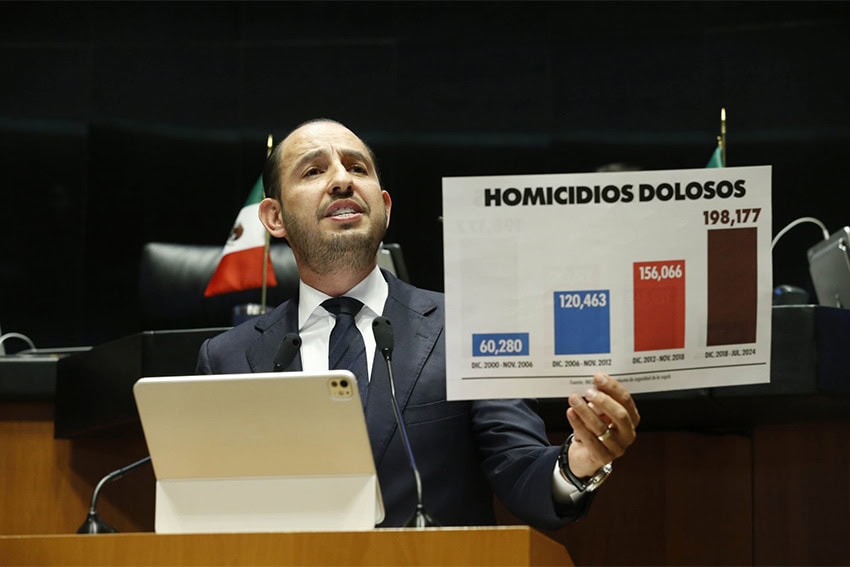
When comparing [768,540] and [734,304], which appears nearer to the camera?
[734,304]

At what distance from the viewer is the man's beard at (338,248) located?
7.27ft

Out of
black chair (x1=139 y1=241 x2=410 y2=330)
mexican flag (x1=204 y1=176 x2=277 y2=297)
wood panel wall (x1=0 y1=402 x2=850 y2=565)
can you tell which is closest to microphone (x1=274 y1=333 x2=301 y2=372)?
wood panel wall (x1=0 y1=402 x2=850 y2=565)

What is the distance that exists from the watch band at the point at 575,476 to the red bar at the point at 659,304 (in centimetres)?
23

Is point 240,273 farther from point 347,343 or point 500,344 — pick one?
point 500,344

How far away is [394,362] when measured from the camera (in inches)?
83.9

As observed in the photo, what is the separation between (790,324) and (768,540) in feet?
1.70

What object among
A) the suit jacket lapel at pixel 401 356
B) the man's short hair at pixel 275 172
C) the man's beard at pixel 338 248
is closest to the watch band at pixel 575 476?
the suit jacket lapel at pixel 401 356

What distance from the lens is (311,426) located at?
1.59 m

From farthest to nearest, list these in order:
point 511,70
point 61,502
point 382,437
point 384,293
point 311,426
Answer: point 511,70 < point 61,502 < point 384,293 < point 382,437 < point 311,426

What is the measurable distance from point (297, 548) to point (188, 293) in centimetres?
301

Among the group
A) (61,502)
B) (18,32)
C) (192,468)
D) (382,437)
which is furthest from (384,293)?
(18,32)

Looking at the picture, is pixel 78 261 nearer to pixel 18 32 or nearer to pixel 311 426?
pixel 18 32

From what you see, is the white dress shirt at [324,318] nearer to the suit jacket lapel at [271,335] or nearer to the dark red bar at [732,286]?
the suit jacket lapel at [271,335]

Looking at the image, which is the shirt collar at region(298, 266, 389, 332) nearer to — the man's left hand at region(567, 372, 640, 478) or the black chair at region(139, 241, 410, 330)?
the man's left hand at region(567, 372, 640, 478)
